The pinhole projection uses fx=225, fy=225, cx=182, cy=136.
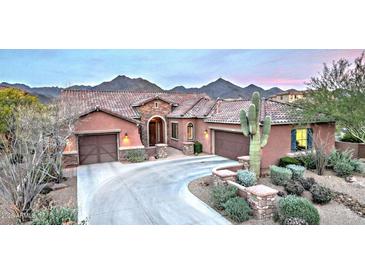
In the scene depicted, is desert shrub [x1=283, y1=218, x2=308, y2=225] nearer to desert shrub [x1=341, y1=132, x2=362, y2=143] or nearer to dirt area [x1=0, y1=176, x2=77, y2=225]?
dirt area [x1=0, y1=176, x2=77, y2=225]

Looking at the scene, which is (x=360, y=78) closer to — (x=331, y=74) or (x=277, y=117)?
(x=331, y=74)

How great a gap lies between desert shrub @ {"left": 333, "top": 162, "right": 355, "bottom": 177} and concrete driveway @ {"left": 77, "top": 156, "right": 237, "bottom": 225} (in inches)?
208

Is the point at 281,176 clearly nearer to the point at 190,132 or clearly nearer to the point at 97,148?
the point at 190,132

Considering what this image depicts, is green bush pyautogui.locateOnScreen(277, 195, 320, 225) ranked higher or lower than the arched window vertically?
lower

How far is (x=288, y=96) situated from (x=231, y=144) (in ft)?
14.2

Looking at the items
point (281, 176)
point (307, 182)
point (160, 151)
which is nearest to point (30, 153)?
point (160, 151)

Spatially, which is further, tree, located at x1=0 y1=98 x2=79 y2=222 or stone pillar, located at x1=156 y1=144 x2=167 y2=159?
stone pillar, located at x1=156 y1=144 x2=167 y2=159

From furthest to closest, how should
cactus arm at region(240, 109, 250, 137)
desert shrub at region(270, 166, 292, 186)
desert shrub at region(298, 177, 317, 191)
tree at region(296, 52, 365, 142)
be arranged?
cactus arm at region(240, 109, 250, 137)
desert shrub at region(270, 166, 292, 186)
tree at region(296, 52, 365, 142)
desert shrub at region(298, 177, 317, 191)

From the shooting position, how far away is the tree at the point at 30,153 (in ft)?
23.0

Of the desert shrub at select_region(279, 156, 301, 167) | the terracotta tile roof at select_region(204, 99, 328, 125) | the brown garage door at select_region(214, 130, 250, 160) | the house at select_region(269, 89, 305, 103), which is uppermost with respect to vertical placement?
the house at select_region(269, 89, 305, 103)

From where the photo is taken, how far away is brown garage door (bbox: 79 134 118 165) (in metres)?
13.7

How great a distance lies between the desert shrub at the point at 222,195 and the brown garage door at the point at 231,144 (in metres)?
5.13

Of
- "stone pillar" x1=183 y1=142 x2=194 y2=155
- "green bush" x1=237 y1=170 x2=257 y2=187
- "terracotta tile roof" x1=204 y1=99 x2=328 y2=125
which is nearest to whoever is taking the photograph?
"green bush" x1=237 y1=170 x2=257 y2=187

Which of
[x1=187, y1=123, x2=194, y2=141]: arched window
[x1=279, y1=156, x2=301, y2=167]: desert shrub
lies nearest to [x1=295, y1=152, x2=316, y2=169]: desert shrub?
[x1=279, y1=156, x2=301, y2=167]: desert shrub
